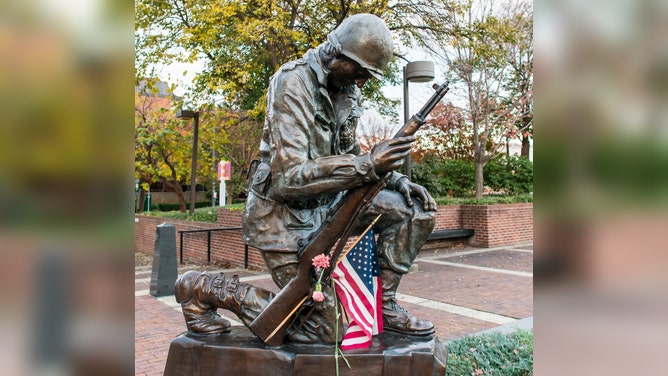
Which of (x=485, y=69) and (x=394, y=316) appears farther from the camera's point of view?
(x=485, y=69)

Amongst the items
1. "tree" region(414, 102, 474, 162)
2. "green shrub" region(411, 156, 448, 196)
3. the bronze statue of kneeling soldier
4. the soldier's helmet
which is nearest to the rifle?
the bronze statue of kneeling soldier

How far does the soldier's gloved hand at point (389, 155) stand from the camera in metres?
2.49

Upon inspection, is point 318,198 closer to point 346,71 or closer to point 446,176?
point 346,71

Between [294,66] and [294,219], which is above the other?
[294,66]

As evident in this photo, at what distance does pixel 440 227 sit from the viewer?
14516mm

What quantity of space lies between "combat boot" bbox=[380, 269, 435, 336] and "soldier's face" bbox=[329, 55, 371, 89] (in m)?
1.17

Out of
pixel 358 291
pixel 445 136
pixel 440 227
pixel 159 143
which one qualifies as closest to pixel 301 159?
pixel 358 291

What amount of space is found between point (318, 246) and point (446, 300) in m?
5.09

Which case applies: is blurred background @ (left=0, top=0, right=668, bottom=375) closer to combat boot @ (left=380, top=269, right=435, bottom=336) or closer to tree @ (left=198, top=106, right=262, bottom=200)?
combat boot @ (left=380, top=269, right=435, bottom=336)

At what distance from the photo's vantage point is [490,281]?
891 cm
